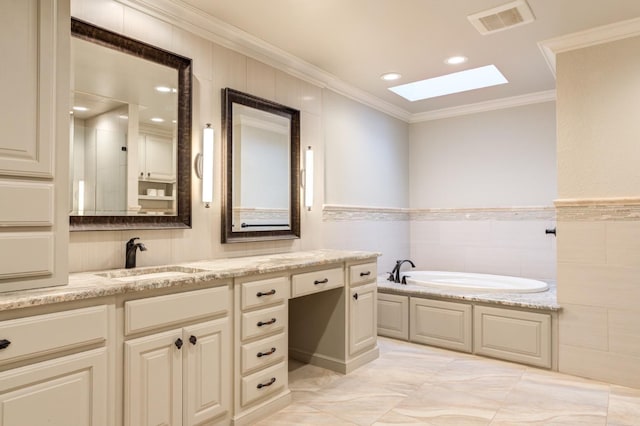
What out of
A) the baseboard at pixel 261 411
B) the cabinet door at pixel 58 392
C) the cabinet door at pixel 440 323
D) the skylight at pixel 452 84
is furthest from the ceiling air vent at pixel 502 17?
the cabinet door at pixel 58 392

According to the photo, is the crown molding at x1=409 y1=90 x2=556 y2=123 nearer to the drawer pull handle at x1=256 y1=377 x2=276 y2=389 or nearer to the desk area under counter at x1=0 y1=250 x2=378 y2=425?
the desk area under counter at x1=0 y1=250 x2=378 y2=425

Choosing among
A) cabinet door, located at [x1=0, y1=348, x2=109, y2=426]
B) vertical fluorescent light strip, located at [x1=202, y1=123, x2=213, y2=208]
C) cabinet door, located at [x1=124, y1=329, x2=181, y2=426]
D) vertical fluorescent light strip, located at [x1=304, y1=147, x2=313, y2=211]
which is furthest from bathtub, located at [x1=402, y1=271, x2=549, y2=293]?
cabinet door, located at [x1=0, y1=348, x2=109, y2=426]

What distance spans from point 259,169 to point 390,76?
156 cm

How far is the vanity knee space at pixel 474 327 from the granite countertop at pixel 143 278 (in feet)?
3.47

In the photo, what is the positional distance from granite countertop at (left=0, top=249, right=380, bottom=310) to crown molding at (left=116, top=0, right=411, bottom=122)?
1.49m

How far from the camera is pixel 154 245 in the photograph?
2.43 metres

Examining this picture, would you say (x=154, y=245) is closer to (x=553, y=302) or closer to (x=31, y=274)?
(x=31, y=274)

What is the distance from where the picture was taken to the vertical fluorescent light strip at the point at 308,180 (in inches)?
138

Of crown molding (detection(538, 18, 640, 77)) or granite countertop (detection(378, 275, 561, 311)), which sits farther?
granite countertop (detection(378, 275, 561, 311))

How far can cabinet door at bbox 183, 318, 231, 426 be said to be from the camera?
6.44 feet

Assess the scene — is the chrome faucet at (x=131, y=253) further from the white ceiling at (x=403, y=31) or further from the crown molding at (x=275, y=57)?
the white ceiling at (x=403, y=31)

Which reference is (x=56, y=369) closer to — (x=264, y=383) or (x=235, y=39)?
(x=264, y=383)

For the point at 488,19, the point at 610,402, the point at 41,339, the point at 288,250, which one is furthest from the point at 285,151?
the point at 610,402

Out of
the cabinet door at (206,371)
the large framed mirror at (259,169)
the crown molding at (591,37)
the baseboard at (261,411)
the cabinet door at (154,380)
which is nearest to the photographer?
the cabinet door at (154,380)
